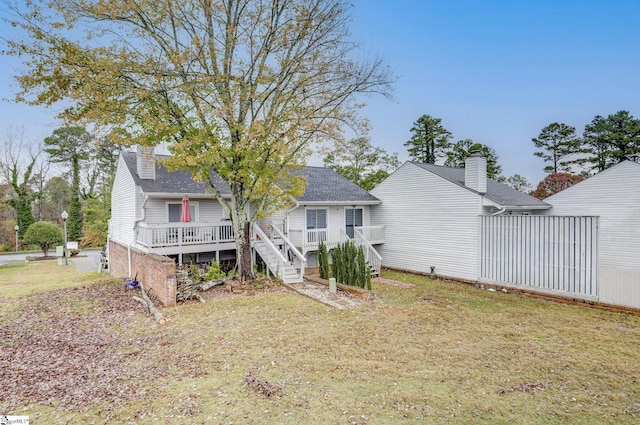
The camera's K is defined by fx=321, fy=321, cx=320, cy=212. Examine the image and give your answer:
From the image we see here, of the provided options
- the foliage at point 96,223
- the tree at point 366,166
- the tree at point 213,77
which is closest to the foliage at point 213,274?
the tree at point 213,77

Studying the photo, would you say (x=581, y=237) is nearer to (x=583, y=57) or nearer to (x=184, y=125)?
(x=583, y=57)

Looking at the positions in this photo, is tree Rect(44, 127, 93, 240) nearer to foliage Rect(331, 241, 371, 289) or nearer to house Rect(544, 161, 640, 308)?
foliage Rect(331, 241, 371, 289)

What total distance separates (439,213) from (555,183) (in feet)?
69.7

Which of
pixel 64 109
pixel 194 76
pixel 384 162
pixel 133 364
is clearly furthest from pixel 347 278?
pixel 384 162

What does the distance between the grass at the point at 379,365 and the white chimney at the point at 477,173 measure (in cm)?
595

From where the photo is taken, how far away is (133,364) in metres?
6.00

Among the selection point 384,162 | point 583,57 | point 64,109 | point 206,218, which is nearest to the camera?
point 64,109

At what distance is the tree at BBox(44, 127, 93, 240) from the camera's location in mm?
32062

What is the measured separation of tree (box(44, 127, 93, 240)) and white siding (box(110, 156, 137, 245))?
1847cm

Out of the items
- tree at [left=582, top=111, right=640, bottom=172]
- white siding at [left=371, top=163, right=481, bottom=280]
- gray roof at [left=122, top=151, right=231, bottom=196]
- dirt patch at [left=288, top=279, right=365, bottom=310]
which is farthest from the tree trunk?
tree at [left=582, top=111, right=640, bottom=172]

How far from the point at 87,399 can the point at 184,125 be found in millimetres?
8438

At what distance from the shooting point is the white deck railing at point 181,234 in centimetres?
1227

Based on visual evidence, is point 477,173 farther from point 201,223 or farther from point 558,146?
point 558,146

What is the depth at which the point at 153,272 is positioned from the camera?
35.9 feet
